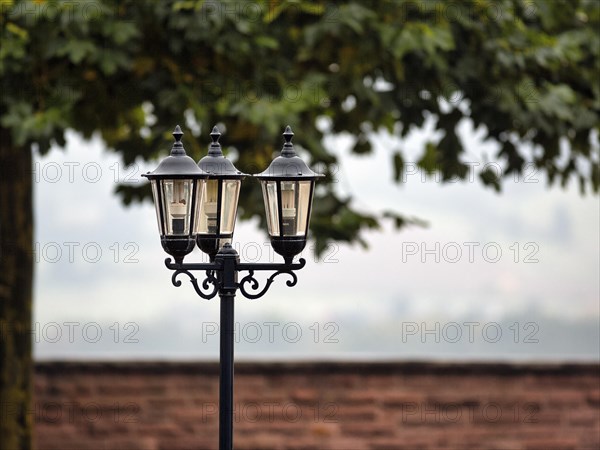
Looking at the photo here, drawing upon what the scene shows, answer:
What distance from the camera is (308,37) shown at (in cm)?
1011

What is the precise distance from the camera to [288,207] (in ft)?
22.4

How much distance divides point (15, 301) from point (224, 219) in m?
5.26

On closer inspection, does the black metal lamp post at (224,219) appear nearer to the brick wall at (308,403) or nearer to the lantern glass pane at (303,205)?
the lantern glass pane at (303,205)

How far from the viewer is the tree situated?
1012 cm

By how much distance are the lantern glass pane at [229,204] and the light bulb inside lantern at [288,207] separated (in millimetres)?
406

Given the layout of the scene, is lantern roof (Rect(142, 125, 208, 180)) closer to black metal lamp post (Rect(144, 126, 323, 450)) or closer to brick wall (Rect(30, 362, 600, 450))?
black metal lamp post (Rect(144, 126, 323, 450))

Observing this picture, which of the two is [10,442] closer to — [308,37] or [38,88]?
[38,88]

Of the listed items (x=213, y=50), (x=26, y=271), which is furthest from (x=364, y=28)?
(x=26, y=271)

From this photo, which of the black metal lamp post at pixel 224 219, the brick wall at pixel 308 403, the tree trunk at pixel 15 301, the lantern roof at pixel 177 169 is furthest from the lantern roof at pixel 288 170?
the brick wall at pixel 308 403

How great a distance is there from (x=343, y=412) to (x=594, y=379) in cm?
302

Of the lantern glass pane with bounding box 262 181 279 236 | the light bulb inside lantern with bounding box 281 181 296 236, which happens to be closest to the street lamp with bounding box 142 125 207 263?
the lantern glass pane with bounding box 262 181 279 236

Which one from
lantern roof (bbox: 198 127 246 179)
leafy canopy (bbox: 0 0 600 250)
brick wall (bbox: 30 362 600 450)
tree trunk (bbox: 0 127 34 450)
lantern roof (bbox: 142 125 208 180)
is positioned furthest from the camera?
brick wall (bbox: 30 362 600 450)

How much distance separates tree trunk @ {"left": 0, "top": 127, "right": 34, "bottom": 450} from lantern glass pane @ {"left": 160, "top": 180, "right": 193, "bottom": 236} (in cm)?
538

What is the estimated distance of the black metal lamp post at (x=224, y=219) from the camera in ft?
22.3
